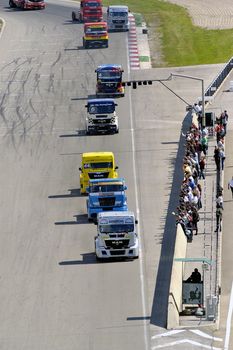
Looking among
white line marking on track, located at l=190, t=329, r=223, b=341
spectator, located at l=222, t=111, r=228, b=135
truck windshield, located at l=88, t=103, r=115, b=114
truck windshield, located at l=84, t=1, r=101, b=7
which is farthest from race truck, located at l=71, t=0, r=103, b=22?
white line marking on track, located at l=190, t=329, r=223, b=341

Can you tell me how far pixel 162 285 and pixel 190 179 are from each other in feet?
37.6

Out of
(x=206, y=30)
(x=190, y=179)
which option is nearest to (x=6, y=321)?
(x=190, y=179)

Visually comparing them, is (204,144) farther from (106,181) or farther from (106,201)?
(106,201)

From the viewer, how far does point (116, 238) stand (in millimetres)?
68875

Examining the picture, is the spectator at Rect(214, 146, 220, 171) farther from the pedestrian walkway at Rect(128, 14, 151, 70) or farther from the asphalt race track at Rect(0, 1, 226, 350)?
the pedestrian walkway at Rect(128, 14, 151, 70)

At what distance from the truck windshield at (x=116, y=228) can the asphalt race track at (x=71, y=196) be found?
153cm

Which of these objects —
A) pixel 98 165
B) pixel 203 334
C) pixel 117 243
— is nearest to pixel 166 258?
pixel 117 243

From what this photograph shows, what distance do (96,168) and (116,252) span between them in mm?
13694

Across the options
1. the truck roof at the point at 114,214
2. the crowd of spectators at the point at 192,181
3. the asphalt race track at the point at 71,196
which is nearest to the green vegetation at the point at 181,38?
the asphalt race track at the point at 71,196

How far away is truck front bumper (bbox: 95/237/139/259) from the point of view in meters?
69.1

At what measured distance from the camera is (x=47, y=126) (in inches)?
4006

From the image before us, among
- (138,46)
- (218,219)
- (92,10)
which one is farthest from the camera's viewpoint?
(92,10)

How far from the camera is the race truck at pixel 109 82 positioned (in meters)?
109

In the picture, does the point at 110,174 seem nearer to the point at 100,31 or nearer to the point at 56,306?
the point at 56,306
